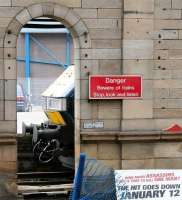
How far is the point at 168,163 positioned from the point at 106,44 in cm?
327

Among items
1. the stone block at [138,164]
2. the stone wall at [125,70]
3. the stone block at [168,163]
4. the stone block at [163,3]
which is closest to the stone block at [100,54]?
the stone wall at [125,70]

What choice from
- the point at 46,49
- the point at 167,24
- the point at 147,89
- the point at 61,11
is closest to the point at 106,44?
the point at 61,11

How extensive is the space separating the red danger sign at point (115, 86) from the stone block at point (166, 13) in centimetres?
158

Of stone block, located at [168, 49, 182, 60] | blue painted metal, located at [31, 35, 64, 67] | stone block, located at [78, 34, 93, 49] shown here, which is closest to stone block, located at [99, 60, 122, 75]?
stone block, located at [78, 34, 93, 49]

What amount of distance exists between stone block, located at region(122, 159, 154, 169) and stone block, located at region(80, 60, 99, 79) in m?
2.26

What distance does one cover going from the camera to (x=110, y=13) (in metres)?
14.6

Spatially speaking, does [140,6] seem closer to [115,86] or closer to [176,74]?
[176,74]

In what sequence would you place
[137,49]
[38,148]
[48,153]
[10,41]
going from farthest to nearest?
[38,148]
[48,153]
[137,49]
[10,41]

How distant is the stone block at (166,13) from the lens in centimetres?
1483

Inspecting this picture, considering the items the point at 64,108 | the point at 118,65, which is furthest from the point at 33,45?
the point at 118,65

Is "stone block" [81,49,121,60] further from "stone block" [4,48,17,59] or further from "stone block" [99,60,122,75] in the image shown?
"stone block" [4,48,17,59]

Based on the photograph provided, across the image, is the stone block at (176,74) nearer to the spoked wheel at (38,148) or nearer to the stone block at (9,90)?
the stone block at (9,90)

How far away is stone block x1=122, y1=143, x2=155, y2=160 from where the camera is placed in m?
14.7

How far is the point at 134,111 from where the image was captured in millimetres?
14766
